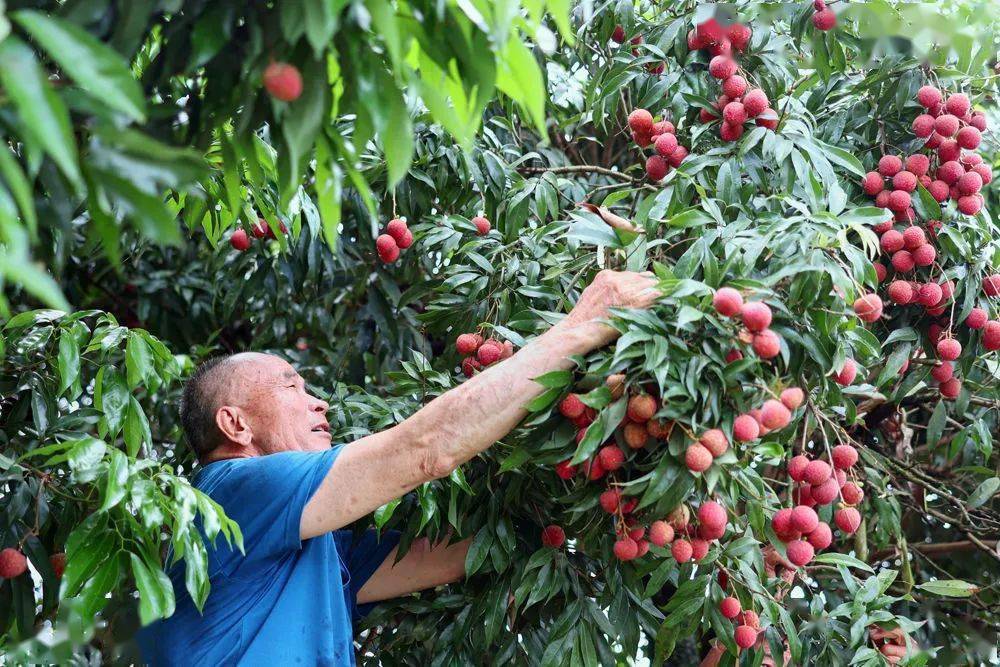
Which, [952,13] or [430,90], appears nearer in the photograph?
[430,90]

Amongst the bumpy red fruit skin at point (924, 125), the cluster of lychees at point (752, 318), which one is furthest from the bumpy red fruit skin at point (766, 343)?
the bumpy red fruit skin at point (924, 125)

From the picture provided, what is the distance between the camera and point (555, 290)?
2.70 metres

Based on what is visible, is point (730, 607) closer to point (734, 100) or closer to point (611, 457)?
point (611, 457)

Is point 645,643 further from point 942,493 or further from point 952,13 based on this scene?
point 952,13

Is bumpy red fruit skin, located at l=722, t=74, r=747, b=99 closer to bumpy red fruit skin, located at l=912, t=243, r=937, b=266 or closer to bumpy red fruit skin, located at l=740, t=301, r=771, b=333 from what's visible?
bumpy red fruit skin, located at l=912, t=243, r=937, b=266

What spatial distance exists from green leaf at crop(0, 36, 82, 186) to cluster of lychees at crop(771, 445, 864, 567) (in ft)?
5.11

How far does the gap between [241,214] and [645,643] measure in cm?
168

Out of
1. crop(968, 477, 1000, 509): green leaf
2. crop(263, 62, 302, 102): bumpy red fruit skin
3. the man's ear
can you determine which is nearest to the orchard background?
crop(263, 62, 302, 102): bumpy red fruit skin

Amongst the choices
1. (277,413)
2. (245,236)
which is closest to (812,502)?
(277,413)

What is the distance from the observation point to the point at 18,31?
63.2 inches

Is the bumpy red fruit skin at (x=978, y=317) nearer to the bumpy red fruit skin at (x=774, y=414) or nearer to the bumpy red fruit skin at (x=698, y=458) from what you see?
the bumpy red fruit skin at (x=774, y=414)

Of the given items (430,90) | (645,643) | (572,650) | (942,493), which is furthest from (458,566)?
(430,90)

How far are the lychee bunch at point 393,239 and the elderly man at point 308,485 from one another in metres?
0.45

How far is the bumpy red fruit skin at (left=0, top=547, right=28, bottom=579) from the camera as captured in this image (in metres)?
2.37
